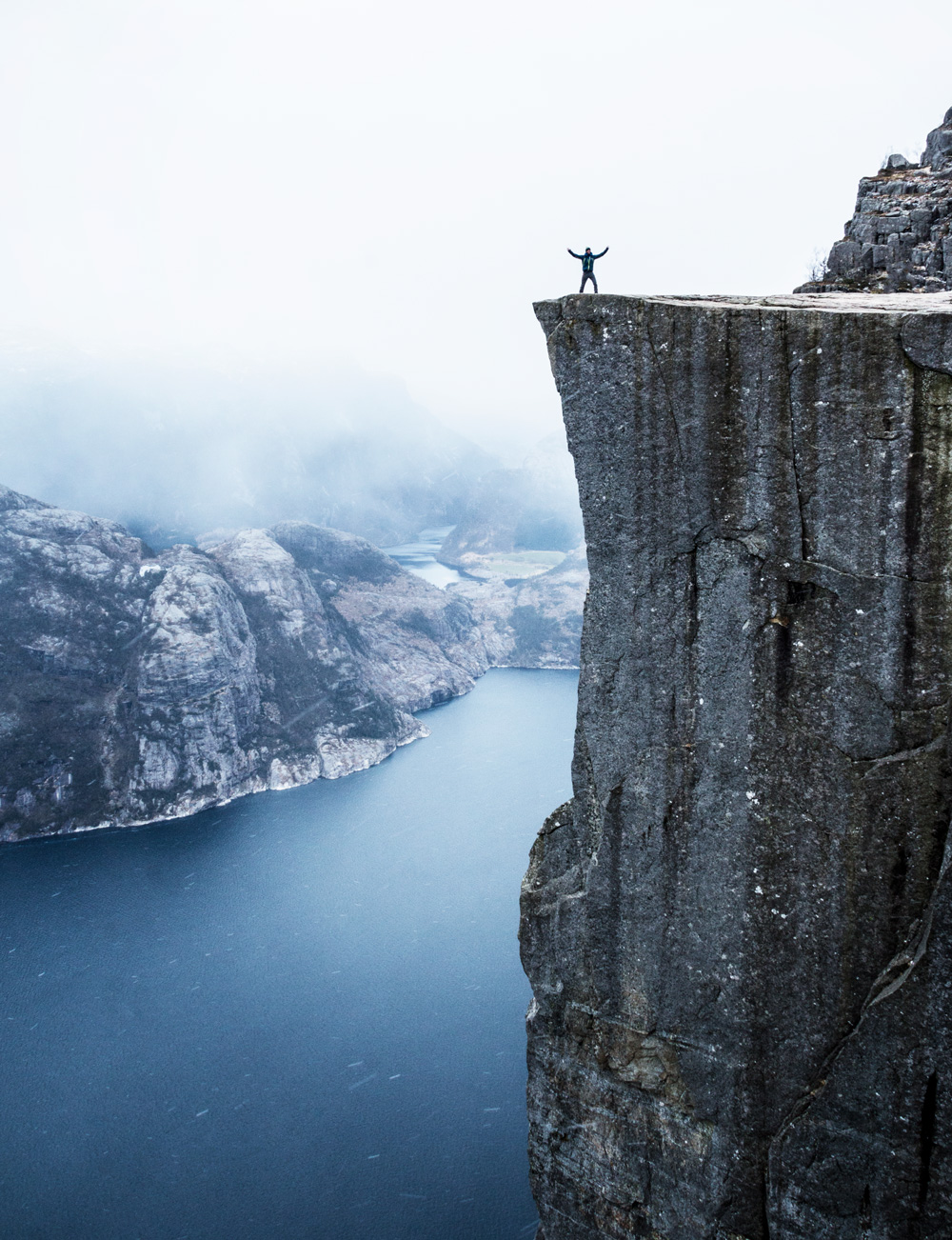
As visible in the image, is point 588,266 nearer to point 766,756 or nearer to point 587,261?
point 587,261

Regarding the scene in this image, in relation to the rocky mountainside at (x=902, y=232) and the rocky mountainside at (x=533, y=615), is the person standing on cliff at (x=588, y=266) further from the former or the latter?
the rocky mountainside at (x=533, y=615)

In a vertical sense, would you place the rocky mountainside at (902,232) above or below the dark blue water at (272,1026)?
above

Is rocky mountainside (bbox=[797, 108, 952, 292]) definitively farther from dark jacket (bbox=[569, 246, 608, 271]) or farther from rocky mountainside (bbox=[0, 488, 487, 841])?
rocky mountainside (bbox=[0, 488, 487, 841])

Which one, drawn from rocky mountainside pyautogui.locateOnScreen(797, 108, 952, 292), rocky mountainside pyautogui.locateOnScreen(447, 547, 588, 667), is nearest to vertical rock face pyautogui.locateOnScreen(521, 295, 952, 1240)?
rocky mountainside pyautogui.locateOnScreen(797, 108, 952, 292)

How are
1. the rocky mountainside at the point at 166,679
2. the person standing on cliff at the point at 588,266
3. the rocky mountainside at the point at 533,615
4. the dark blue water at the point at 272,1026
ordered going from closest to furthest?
the person standing on cliff at the point at 588,266 → the dark blue water at the point at 272,1026 → the rocky mountainside at the point at 166,679 → the rocky mountainside at the point at 533,615

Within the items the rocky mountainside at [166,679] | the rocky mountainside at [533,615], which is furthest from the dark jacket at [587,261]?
the rocky mountainside at [533,615]

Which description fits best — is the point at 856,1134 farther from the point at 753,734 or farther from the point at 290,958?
the point at 290,958
